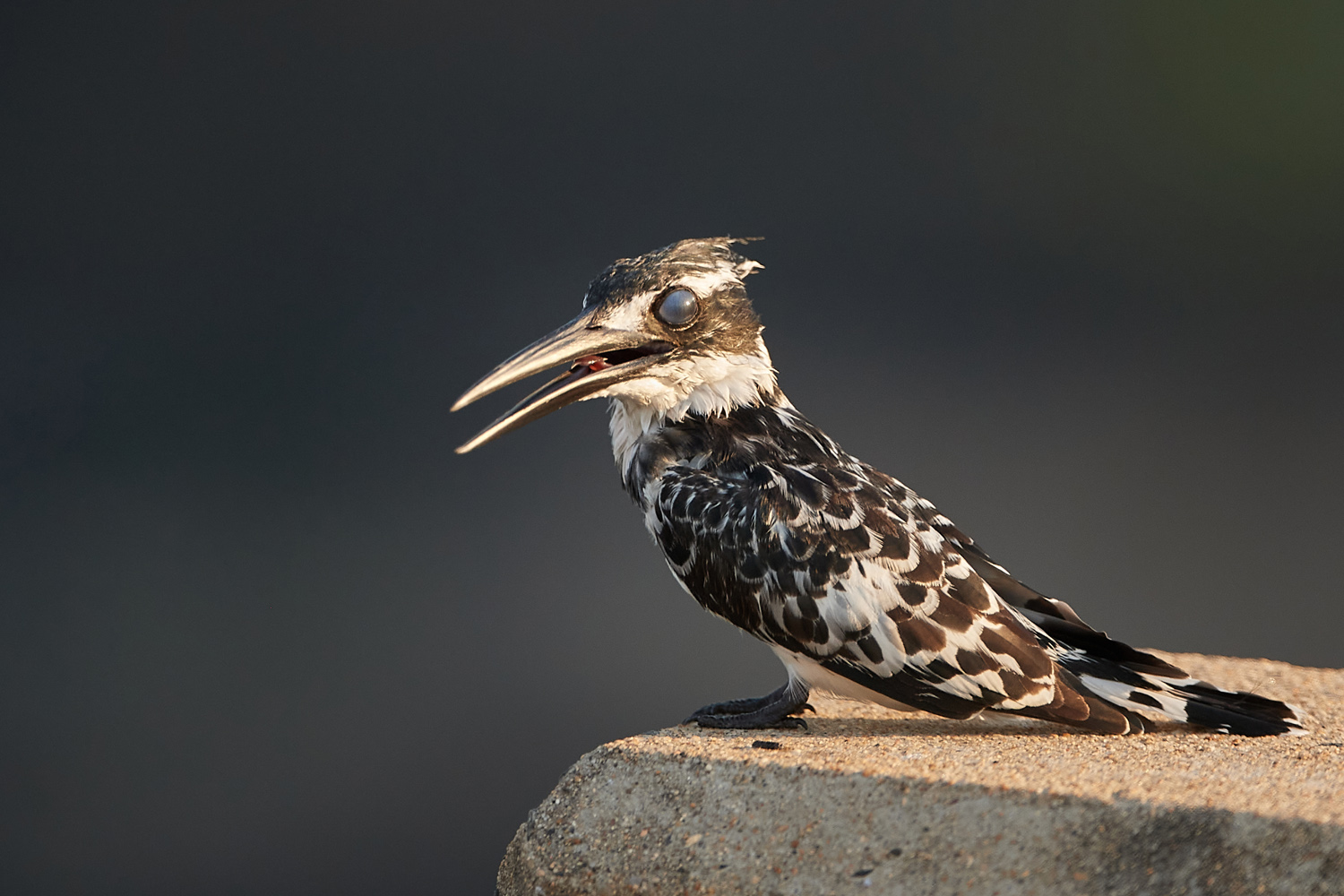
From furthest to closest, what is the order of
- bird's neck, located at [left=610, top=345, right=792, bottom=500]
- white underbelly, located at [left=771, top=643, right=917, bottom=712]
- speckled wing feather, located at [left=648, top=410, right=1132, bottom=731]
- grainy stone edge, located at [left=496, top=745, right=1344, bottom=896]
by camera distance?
bird's neck, located at [left=610, top=345, right=792, bottom=500], white underbelly, located at [left=771, top=643, right=917, bottom=712], speckled wing feather, located at [left=648, top=410, right=1132, bottom=731], grainy stone edge, located at [left=496, top=745, right=1344, bottom=896]

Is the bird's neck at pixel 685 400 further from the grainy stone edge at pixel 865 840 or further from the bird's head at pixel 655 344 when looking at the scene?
the grainy stone edge at pixel 865 840

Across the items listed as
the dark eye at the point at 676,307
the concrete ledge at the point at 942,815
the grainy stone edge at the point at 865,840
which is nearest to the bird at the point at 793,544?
the dark eye at the point at 676,307

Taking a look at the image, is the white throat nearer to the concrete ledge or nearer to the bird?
the bird

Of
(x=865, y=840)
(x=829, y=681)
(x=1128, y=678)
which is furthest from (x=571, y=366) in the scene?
(x=1128, y=678)

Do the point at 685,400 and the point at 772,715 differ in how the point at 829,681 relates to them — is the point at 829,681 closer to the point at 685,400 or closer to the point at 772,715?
the point at 772,715

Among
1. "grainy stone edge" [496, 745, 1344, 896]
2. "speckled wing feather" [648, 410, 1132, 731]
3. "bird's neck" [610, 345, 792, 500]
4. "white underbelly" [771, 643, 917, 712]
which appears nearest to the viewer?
"grainy stone edge" [496, 745, 1344, 896]

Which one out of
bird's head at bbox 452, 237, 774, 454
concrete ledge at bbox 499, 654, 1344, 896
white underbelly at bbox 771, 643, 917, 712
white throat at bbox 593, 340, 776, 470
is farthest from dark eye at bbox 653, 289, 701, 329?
concrete ledge at bbox 499, 654, 1344, 896
